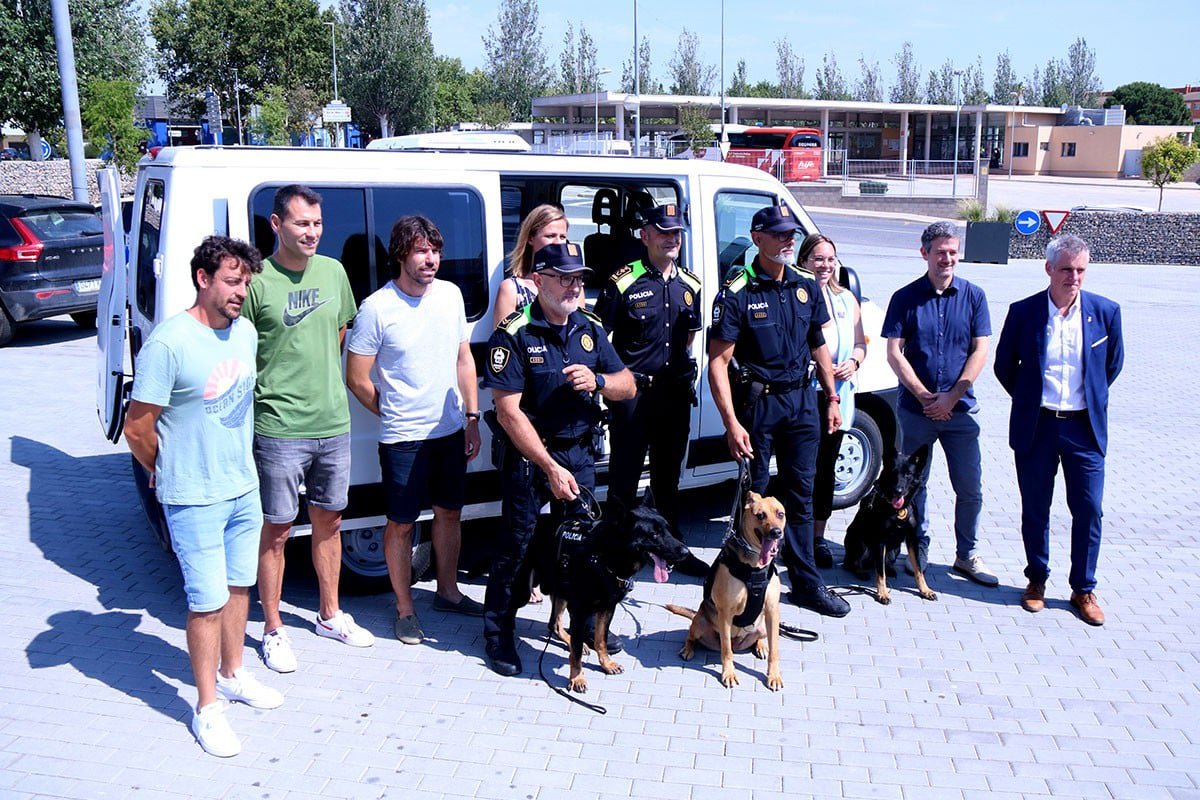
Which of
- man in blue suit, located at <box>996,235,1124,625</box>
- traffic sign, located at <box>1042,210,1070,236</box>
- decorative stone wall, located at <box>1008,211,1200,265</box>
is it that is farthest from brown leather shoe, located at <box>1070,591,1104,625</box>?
traffic sign, located at <box>1042,210,1070,236</box>

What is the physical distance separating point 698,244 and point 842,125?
67.4m

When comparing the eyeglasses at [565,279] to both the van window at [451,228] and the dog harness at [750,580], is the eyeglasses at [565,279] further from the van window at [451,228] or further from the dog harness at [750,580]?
the dog harness at [750,580]

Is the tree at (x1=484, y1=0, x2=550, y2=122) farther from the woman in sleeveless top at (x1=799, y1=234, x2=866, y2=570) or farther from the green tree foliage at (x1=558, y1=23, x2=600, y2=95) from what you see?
the woman in sleeveless top at (x1=799, y1=234, x2=866, y2=570)

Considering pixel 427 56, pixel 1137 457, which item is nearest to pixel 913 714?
pixel 1137 457

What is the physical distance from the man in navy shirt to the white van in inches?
24.6

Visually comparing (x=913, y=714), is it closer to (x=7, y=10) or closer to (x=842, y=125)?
(x=7, y=10)

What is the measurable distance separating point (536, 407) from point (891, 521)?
7.00ft

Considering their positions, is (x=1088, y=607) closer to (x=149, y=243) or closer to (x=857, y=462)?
(x=857, y=462)

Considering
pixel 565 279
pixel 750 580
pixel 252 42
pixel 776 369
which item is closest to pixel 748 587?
pixel 750 580

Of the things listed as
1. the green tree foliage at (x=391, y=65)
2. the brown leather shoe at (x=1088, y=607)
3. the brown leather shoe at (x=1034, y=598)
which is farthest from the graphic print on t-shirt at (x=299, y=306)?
the green tree foliage at (x=391, y=65)

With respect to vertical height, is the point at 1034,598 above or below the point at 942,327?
below

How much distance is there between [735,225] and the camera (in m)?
5.96

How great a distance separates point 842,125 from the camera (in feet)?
225

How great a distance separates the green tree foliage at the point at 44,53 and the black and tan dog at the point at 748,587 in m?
25.3
